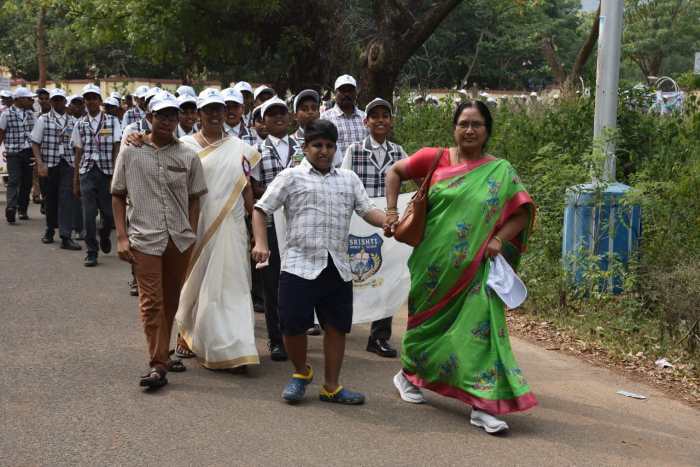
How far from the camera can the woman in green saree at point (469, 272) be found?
18.6ft

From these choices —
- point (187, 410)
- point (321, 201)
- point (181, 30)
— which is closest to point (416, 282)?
point (321, 201)

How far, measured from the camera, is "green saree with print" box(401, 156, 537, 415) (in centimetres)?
566

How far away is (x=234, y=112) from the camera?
847 centimetres

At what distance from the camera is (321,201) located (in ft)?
19.9

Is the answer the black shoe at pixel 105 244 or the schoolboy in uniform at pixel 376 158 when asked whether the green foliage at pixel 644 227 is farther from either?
the black shoe at pixel 105 244

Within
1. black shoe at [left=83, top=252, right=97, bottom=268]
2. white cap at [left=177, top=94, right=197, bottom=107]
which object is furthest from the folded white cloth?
black shoe at [left=83, top=252, right=97, bottom=268]

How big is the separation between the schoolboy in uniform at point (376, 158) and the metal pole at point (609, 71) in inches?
85.8

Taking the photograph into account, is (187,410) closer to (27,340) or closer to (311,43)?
(27,340)

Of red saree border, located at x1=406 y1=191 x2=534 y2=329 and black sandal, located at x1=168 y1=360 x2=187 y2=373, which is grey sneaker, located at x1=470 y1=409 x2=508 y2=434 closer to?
red saree border, located at x1=406 y1=191 x2=534 y2=329

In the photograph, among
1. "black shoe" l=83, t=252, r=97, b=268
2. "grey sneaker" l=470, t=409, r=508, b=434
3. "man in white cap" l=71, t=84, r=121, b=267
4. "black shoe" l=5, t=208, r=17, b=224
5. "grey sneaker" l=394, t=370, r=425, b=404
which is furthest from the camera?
"black shoe" l=5, t=208, r=17, b=224

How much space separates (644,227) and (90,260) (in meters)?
6.20

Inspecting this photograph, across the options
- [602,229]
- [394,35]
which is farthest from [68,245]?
[602,229]

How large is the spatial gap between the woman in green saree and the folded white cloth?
0.17 feet

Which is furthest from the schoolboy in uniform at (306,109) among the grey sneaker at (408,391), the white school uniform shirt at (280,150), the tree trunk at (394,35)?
the tree trunk at (394,35)
